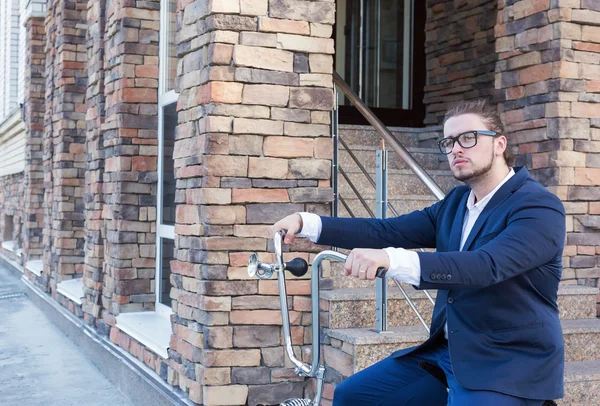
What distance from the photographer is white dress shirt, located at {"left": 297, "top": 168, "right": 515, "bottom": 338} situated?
2367mm

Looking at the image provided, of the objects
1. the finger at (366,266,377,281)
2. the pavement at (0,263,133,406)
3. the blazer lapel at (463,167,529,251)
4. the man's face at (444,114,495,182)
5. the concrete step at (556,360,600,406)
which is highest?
the man's face at (444,114,495,182)

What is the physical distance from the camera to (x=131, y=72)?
6.36 m

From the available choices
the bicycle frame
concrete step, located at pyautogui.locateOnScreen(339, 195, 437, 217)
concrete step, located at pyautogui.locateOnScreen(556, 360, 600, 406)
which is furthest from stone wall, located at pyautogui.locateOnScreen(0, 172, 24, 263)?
the bicycle frame

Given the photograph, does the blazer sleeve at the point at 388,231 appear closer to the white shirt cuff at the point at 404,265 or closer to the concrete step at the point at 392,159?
the white shirt cuff at the point at 404,265

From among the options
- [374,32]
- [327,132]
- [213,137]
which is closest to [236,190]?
[213,137]

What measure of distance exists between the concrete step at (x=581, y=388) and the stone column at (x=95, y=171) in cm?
389

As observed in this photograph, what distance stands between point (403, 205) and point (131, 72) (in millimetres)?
2227

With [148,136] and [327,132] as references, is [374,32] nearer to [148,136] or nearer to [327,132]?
[148,136]

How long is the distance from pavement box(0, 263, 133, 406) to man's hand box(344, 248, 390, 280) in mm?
3988

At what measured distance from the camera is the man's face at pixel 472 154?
275 cm

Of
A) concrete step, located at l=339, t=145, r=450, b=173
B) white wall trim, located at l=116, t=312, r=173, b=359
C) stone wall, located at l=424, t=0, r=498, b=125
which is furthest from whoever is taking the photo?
stone wall, located at l=424, t=0, r=498, b=125

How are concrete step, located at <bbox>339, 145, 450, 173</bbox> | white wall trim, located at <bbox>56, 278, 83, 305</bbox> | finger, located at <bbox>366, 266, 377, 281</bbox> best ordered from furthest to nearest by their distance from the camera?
white wall trim, located at <bbox>56, 278, 83, 305</bbox> < concrete step, located at <bbox>339, 145, 450, 173</bbox> < finger, located at <bbox>366, 266, 377, 281</bbox>

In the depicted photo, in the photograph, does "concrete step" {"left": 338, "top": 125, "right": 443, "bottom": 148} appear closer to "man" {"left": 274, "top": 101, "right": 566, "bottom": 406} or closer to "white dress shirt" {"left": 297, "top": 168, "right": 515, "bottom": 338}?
"white dress shirt" {"left": 297, "top": 168, "right": 515, "bottom": 338}

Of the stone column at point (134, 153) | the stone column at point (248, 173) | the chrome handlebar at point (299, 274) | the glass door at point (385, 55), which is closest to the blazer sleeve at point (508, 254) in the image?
the chrome handlebar at point (299, 274)
